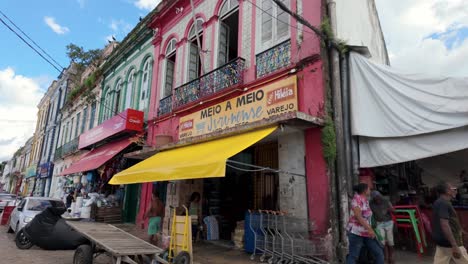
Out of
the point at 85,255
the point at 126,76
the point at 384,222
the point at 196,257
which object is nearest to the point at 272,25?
the point at 384,222

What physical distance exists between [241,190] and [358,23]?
582cm

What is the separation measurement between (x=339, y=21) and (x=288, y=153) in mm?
3292

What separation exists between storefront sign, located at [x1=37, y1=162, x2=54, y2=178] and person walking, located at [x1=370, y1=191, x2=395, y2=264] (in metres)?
27.4

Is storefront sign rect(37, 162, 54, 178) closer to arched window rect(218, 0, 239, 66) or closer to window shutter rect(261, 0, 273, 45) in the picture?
arched window rect(218, 0, 239, 66)

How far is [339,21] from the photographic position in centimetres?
731

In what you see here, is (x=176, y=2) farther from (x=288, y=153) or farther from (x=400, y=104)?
(x=400, y=104)

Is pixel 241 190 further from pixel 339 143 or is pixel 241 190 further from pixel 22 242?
pixel 22 242

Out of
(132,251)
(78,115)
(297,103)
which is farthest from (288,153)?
(78,115)

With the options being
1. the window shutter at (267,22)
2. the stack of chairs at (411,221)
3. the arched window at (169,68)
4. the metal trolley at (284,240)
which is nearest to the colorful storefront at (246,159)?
the metal trolley at (284,240)

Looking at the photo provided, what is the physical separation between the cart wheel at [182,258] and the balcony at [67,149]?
17.7 meters

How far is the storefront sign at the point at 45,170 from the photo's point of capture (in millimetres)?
26719

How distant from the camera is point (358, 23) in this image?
26.6 feet

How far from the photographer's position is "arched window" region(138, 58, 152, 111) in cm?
1373

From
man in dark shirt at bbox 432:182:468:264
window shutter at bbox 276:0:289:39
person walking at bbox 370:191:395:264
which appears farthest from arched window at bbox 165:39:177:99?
man in dark shirt at bbox 432:182:468:264
